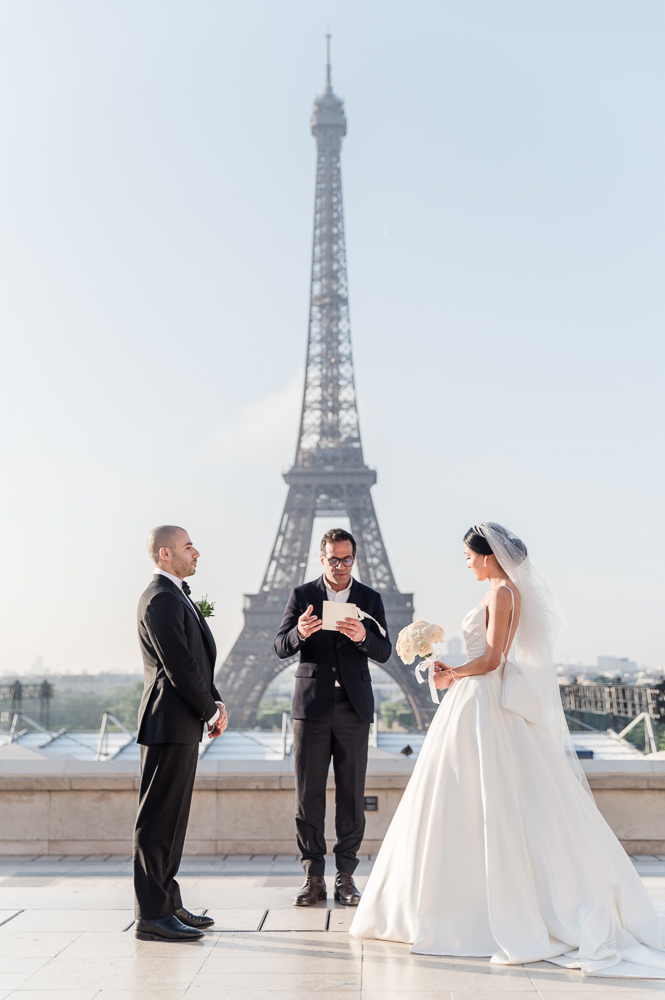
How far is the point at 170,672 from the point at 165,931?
3.85 ft

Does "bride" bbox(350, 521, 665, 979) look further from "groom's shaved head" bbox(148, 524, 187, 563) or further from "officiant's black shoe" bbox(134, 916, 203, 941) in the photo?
"groom's shaved head" bbox(148, 524, 187, 563)

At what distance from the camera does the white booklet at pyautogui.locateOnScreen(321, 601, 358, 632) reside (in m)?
4.59

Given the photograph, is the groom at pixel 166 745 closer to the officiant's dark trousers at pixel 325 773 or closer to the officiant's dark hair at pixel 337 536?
the officiant's dark trousers at pixel 325 773

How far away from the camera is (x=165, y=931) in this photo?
3951 millimetres

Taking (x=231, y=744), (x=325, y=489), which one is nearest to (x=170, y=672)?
(x=231, y=744)

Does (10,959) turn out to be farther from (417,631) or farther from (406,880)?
(417,631)

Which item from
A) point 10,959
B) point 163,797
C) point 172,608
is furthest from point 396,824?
point 10,959

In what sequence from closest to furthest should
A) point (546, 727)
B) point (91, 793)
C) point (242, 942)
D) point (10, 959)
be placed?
point (10, 959) < point (242, 942) < point (546, 727) < point (91, 793)

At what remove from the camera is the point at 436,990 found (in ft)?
10.6

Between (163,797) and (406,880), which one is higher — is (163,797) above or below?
above

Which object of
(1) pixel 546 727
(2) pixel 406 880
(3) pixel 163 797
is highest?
(1) pixel 546 727

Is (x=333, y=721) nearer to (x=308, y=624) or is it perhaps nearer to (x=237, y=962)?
(x=308, y=624)

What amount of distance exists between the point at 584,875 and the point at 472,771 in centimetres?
64

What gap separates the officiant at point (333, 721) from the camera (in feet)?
15.4
